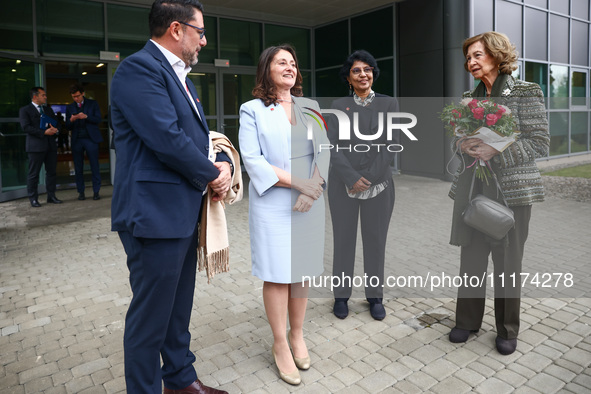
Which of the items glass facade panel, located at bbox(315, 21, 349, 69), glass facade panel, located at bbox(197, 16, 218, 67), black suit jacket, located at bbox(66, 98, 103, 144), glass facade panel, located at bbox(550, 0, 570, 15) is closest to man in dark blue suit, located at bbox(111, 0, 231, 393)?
black suit jacket, located at bbox(66, 98, 103, 144)

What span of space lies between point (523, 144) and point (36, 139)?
28.1 ft

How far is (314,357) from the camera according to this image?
3297 millimetres

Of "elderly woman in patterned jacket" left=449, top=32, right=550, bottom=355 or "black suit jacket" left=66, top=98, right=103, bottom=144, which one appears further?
"black suit jacket" left=66, top=98, right=103, bottom=144

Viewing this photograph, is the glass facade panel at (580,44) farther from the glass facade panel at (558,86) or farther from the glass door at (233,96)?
the glass door at (233,96)

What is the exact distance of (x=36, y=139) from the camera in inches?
356

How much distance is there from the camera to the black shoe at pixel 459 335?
11.4 feet

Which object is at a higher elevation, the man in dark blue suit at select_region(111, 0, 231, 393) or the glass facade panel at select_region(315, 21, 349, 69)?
the glass facade panel at select_region(315, 21, 349, 69)

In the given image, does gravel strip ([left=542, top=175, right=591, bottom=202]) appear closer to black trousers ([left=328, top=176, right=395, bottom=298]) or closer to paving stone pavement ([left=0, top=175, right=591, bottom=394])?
paving stone pavement ([left=0, top=175, right=591, bottom=394])

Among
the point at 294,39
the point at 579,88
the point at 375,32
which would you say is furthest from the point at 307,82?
the point at 579,88

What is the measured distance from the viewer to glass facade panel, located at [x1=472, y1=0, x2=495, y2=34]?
11242 millimetres

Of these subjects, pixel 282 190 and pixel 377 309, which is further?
pixel 377 309

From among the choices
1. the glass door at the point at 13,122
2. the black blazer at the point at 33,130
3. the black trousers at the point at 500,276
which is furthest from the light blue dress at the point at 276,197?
the glass door at the point at 13,122

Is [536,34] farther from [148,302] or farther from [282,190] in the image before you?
[148,302]

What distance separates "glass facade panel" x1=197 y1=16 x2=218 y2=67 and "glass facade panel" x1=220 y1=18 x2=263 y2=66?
0.64 feet
